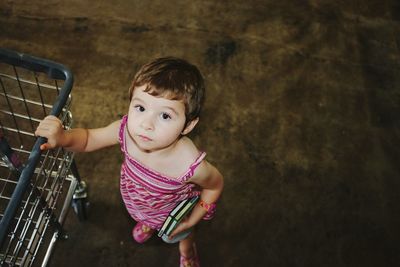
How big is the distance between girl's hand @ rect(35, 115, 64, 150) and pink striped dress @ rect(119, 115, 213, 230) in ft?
0.94

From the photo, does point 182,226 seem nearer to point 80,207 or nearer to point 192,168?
point 192,168

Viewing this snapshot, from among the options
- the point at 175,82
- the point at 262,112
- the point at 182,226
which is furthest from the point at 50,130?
the point at 262,112

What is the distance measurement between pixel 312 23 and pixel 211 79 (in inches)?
46.4

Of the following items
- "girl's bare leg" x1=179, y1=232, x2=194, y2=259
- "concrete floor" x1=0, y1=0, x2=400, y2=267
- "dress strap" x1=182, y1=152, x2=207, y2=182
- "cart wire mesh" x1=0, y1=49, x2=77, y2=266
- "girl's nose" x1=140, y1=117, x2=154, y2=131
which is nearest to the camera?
"cart wire mesh" x1=0, y1=49, x2=77, y2=266

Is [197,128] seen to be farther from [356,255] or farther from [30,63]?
[30,63]

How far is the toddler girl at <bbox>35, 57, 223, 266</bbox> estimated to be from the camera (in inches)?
54.6

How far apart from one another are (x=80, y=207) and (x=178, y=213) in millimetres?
751

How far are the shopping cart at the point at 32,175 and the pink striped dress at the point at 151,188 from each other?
0.28 m

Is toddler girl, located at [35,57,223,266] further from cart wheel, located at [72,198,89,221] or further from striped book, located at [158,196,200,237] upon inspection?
cart wheel, located at [72,198,89,221]

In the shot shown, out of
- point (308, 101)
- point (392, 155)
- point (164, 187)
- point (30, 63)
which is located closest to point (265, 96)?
point (308, 101)

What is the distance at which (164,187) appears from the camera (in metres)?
1.63

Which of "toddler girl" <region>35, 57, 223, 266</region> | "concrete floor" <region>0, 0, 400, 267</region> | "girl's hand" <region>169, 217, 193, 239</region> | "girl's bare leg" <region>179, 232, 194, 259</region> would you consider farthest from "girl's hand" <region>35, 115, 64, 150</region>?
"concrete floor" <region>0, 0, 400, 267</region>

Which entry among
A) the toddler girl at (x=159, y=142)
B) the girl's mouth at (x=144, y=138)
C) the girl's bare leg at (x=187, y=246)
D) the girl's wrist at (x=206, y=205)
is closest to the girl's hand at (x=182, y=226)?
the toddler girl at (x=159, y=142)

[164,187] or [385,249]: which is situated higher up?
[164,187]
